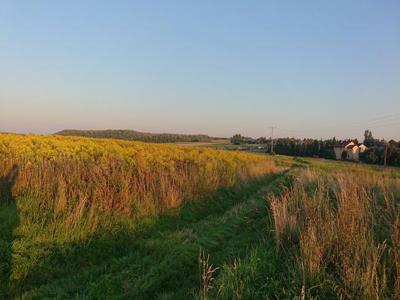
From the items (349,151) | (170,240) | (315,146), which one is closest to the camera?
(170,240)

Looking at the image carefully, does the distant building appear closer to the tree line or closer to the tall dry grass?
the tree line

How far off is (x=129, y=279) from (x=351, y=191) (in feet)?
11.4

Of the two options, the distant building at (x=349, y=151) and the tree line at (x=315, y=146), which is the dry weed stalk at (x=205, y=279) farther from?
the distant building at (x=349, y=151)

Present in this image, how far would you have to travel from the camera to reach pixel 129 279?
5.76 meters

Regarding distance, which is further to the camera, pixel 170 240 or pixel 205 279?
pixel 170 240

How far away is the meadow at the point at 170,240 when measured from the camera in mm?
4680

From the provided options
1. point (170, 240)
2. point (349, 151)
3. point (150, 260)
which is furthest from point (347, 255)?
point (349, 151)

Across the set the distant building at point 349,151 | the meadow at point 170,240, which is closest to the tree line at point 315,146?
the distant building at point 349,151

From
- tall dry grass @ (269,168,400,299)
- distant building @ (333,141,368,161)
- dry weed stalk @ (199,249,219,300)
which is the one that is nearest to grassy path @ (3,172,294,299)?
dry weed stalk @ (199,249,219,300)

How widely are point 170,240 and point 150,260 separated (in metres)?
1.14

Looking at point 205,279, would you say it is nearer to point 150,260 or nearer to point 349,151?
point 150,260

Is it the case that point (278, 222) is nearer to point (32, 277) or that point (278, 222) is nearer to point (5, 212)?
point (32, 277)

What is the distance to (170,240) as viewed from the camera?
7.70 meters

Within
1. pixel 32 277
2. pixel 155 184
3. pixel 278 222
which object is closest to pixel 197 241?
pixel 278 222
